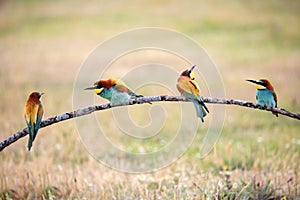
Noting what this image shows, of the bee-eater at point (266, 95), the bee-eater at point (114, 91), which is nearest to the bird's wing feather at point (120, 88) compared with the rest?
the bee-eater at point (114, 91)

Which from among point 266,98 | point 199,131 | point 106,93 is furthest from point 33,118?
point 199,131

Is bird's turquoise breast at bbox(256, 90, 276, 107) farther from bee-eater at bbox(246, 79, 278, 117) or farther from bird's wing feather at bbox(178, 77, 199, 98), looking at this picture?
bird's wing feather at bbox(178, 77, 199, 98)

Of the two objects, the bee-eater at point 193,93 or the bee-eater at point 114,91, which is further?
the bee-eater at point 114,91

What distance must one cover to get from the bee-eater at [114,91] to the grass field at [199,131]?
3.76 feet

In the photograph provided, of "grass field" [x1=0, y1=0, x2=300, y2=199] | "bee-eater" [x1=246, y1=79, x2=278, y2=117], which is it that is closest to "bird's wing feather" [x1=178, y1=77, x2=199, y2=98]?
"bee-eater" [x1=246, y1=79, x2=278, y2=117]

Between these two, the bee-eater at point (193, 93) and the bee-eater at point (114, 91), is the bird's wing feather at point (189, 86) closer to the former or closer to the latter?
the bee-eater at point (193, 93)

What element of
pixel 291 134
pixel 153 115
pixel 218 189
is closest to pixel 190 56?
pixel 153 115

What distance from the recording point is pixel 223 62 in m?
17.6

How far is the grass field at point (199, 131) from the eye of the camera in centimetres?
623

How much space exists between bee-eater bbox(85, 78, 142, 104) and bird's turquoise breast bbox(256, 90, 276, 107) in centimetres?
133

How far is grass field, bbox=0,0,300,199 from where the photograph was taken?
6.23 m

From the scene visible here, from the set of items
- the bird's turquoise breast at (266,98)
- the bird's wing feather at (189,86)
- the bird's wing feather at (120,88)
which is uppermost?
the bird's wing feather at (120,88)

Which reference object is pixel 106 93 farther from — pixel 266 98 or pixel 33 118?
pixel 266 98

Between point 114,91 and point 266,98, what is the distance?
157 centimetres
